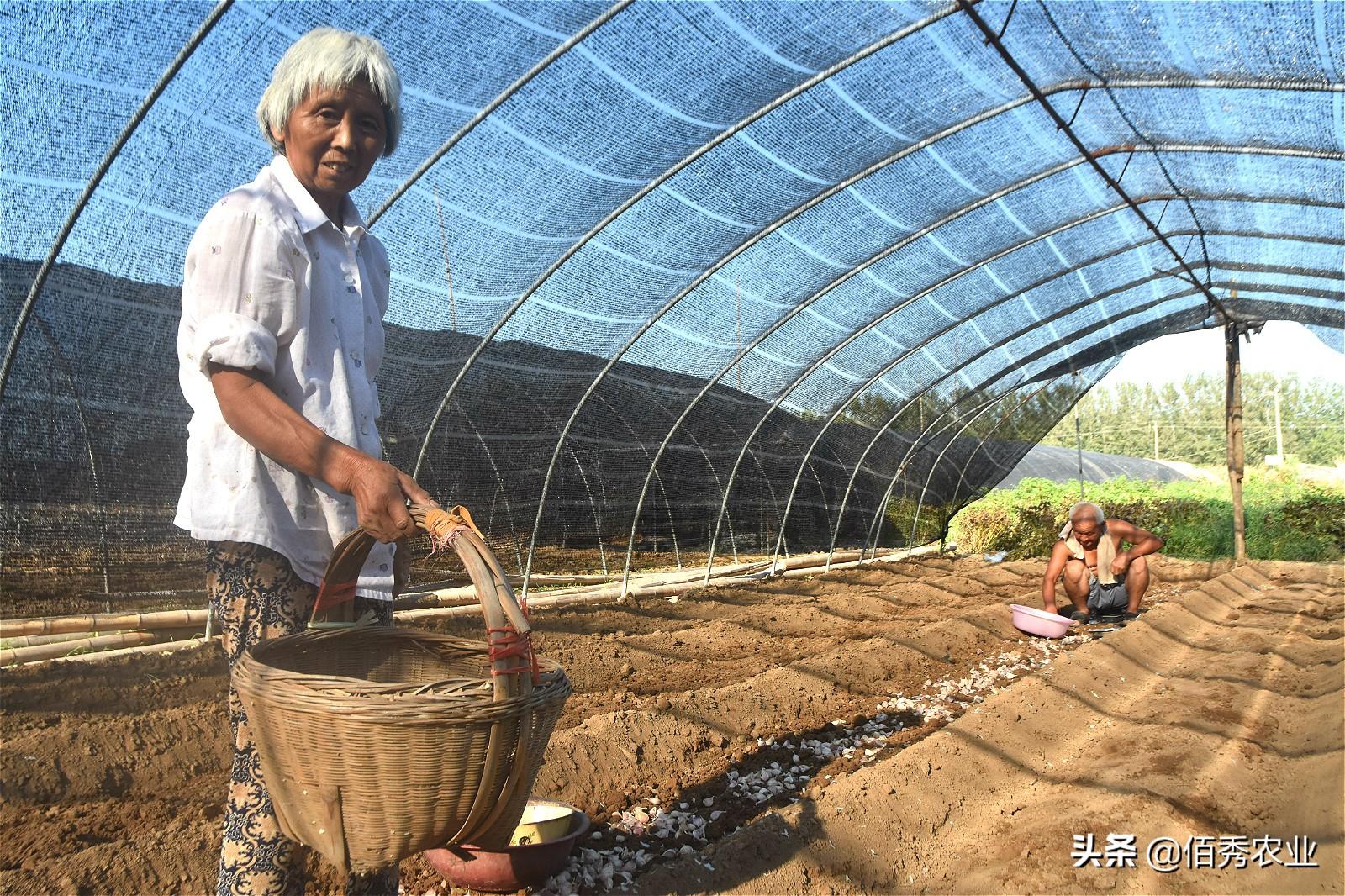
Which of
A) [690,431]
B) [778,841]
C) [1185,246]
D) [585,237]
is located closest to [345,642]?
[778,841]

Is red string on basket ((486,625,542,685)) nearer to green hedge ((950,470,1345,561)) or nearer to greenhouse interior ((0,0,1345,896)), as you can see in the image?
greenhouse interior ((0,0,1345,896))

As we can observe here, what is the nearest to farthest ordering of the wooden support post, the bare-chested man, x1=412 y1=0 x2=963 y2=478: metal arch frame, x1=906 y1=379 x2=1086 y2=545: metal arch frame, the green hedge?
x1=412 y1=0 x2=963 y2=478: metal arch frame → the bare-chested man → the wooden support post → the green hedge → x1=906 y1=379 x2=1086 y2=545: metal arch frame

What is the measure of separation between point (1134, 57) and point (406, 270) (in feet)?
15.6

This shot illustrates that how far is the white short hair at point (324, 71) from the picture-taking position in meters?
1.77

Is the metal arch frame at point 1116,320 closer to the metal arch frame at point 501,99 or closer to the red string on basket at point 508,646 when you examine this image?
the metal arch frame at point 501,99

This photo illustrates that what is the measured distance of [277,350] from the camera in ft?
5.76

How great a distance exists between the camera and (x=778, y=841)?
3.08 metres

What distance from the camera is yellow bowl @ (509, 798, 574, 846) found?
119 inches

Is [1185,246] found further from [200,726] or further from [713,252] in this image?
[200,726]

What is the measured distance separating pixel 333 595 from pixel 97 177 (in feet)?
10.9

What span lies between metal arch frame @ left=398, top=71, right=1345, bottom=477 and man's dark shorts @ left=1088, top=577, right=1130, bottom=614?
3634 mm

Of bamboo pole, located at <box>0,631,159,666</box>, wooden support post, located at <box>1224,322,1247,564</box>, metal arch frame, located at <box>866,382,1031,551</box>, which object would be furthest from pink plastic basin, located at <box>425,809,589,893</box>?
wooden support post, located at <box>1224,322,1247,564</box>

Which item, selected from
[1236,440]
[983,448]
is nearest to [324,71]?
[1236,440]

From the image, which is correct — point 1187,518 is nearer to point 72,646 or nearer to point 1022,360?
point 1022,360
